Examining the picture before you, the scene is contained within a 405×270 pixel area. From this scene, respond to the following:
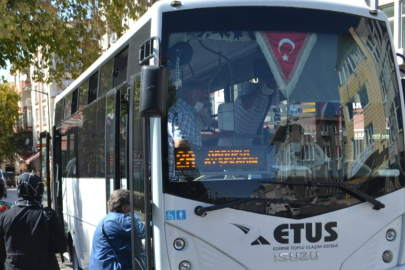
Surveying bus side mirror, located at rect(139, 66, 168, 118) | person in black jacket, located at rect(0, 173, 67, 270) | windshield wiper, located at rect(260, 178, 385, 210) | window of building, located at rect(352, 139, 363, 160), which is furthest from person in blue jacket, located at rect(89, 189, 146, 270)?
window of building, located at rect(352, 139, 363, 160)

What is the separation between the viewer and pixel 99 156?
800cm

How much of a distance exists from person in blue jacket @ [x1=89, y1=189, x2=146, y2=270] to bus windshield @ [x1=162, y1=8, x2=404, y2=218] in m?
0.54

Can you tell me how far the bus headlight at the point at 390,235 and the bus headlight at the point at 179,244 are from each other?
1.88 meters

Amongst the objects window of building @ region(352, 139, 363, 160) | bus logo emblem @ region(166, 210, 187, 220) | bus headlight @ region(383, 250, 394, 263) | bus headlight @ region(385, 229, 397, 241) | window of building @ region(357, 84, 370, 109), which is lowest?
bus headlight @ region(383, 250, 394, 263)

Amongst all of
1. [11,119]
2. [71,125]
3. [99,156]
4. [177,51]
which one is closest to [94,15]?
[71,125]

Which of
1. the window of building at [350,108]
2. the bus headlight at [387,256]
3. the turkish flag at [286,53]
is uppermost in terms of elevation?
the turkish flag at [286,53]

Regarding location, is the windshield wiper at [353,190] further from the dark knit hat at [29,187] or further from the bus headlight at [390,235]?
the dark knit hat at [29,187]

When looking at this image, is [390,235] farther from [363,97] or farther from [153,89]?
[153,89]

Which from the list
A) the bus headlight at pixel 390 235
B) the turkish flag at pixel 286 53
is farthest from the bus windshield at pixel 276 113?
the bus headlight at pixel 390 235

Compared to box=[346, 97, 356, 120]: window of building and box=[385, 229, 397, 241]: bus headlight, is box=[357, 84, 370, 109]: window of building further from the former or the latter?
box=[385, 229, 397, 241]: bus headlight

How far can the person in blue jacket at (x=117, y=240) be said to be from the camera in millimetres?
5750

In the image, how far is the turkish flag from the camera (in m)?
5.81

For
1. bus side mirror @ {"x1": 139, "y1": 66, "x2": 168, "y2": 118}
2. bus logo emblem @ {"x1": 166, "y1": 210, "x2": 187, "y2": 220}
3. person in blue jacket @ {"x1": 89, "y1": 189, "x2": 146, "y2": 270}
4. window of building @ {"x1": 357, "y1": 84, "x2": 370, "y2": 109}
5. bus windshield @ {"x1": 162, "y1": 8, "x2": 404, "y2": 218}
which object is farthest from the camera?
window of building @ {"x1": 357, "y1": 84, "x2": 370, "y2": 109}

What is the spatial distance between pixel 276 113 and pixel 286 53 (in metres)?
0.56
